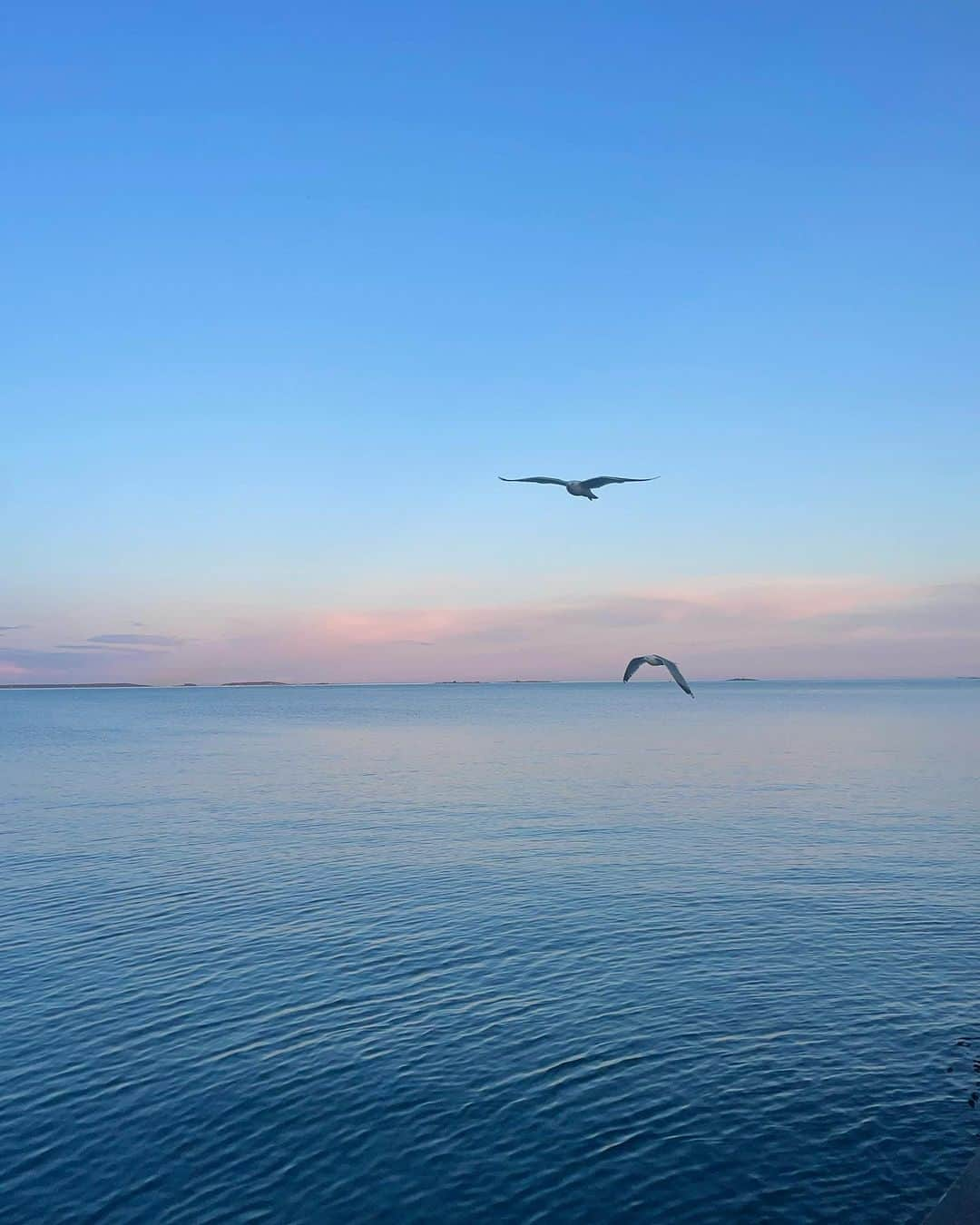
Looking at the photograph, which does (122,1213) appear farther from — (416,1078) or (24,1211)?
(416,1078)

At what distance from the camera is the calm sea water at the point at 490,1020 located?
22500 mm

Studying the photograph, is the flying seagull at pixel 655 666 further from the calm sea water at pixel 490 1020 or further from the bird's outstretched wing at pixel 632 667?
the calm sea water at pixel 490 1020

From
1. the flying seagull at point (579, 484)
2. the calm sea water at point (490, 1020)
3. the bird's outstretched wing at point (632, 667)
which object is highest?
the flying seagull at point (579, 484)

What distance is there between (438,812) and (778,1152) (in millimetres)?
56904

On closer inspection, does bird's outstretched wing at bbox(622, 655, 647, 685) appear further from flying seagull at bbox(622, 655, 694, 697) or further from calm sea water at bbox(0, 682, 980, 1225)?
calm sea water at bbox(0, 682, 980, 1225)

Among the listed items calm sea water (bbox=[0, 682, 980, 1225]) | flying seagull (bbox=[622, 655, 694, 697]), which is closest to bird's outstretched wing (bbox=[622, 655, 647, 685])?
flying seagull (bbox=[622, 655, 694, 697])

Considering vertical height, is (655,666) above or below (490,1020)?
above

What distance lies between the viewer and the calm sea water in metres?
22.5

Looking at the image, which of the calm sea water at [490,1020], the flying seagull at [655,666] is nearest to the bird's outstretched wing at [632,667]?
the flying seagull at [655,666]

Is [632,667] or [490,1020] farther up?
[632,667]

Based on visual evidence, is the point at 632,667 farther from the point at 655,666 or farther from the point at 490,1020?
the point at 490,1020

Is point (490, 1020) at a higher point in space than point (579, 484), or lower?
lower

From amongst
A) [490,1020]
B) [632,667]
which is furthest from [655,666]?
[490,1020]

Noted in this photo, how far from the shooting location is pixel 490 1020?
31.9 metres
